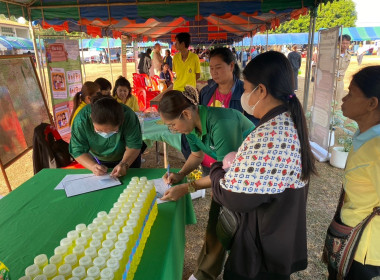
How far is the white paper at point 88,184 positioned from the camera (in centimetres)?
162

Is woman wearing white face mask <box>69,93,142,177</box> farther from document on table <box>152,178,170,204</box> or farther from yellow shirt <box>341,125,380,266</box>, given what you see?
yellow shirt <box>341,125,380,266</box>

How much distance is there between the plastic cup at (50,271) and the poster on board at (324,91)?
403 centimetres

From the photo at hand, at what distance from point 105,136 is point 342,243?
4.95 ft

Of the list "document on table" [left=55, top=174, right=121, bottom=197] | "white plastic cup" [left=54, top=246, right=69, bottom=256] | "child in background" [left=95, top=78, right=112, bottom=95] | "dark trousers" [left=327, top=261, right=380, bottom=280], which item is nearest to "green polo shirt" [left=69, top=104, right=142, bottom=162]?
"document on table" [left=55, top=174, right=121, bottom=197]

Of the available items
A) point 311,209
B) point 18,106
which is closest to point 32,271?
point 311,209

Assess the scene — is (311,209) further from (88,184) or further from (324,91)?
(88,184)

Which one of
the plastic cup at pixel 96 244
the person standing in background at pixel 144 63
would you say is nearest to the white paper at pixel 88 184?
the plastic cup at pixel 96 244

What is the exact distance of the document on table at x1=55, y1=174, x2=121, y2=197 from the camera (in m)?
1.62

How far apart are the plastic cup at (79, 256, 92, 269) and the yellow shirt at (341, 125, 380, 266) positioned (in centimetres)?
109

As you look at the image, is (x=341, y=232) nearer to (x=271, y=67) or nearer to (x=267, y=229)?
(x=267, y=229)

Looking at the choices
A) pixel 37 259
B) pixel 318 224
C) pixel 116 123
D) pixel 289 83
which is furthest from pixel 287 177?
pixel 318 224

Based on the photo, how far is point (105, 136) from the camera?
1.83 m

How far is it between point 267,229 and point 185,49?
384cm

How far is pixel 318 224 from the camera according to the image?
103 inches
